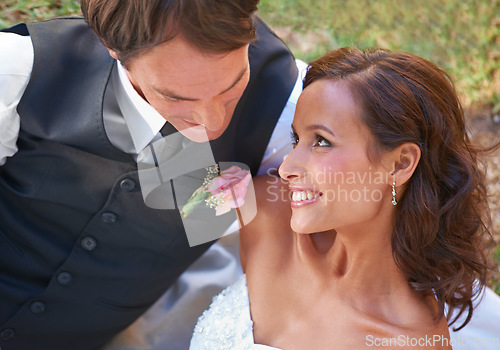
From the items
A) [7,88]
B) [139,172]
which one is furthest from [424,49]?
[7,88]

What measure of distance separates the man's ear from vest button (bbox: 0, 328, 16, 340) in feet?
6.29

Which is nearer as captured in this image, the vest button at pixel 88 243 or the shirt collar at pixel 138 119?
the shirt collar at pixel 138 119

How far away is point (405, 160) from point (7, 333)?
6.56ft

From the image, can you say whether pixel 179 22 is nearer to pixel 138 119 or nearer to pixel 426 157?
pixel 138 119

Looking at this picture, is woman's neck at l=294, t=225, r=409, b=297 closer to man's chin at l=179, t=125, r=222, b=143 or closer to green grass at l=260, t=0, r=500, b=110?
man's chin at l=179, t=125, r=222, b=143

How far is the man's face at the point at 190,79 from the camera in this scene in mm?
2041

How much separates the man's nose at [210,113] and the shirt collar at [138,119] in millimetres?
410

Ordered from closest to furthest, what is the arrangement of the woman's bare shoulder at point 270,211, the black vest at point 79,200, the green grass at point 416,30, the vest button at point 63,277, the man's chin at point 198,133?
the man's chin at point 198,133 → the black vest at point 79,200 → the vest button at point 63,277 → the woman's bare shoulder at point 270,211 → the green grass at point 416,30

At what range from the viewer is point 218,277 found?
3.40 m

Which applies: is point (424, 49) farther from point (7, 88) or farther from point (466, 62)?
point (7, 88)

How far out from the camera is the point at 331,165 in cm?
236

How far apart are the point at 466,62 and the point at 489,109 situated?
0.48 meters

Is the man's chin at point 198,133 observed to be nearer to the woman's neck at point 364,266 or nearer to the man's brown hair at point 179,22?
the man's brown hair at point 179,22

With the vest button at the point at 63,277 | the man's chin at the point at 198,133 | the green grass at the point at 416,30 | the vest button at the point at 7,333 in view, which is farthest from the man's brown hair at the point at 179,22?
the green grass at the point at 416,30
